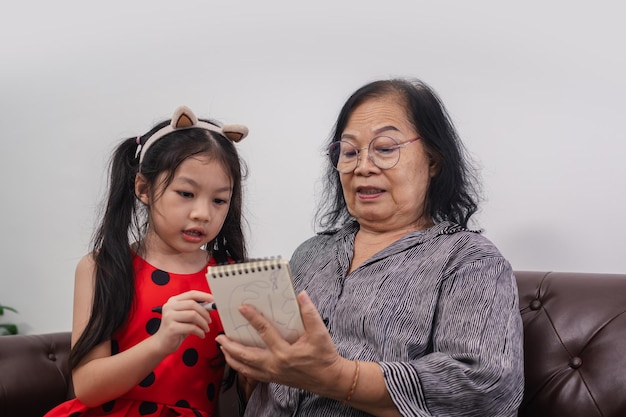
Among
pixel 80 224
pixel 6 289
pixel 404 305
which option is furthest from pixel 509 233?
pixel 6 289

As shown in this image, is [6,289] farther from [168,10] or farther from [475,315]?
[475,315]

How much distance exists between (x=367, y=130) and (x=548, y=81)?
0.63 m

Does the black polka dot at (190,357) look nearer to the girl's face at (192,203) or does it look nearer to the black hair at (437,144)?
the girl's face at (192,203)

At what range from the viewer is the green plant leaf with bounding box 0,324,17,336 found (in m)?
2.96

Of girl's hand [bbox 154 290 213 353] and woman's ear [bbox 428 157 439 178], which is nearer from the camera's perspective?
girl's hand [bbox 154 290 213 353]

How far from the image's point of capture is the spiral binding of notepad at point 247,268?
3.28 feet

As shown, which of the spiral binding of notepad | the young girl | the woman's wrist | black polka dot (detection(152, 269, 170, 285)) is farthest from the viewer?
black polka dot (detection(152, 269, 170, 285))

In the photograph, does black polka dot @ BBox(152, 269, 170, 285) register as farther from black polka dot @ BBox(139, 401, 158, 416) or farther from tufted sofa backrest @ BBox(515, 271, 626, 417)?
tufted sofa backrest @ BBox(515, 271, 626, 417)

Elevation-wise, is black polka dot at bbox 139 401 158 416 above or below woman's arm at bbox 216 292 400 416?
below

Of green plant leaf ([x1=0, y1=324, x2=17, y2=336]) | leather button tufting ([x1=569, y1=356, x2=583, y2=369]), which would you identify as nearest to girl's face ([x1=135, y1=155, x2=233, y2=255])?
leather button tufting ([x1=569, y1=356, x2=583, y2=369])

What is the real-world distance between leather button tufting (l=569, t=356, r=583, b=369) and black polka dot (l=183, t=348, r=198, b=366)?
84 cm

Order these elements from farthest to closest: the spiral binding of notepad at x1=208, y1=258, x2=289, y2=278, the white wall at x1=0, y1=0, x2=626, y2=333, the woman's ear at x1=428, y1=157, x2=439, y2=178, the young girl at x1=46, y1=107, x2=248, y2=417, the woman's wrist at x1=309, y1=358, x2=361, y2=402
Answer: the white wall at x1=0, y1=0, x2=626, y2=333 → the woman's ear at x1=428, y1=157, x2=439, y2=178 → the young girl at x1=46, y1=107, x2=248, y2=417 → the woman's wrist at x1=309, y1=358, x2=361, y2=402 → the spiral binding of notepad at x1=208, y1=258, x2=289, y2=278

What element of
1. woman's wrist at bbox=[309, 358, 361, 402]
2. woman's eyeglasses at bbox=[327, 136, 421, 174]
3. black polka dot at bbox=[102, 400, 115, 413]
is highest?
woman's eyeglasses at bbox=[327, 136, 421, 174]

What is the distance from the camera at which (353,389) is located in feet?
3.73
